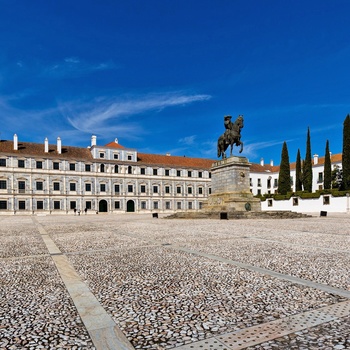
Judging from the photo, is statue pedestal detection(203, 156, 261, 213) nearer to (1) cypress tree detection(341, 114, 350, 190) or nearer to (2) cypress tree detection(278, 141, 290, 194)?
(1) cypress tree detection(341, 114, 350, 190)

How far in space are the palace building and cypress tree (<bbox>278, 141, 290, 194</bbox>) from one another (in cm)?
1165

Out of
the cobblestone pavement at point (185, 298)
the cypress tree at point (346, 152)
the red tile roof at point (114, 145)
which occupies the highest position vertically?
the red tile roof at point (114, 145)

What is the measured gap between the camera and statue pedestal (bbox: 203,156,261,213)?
2498 cm

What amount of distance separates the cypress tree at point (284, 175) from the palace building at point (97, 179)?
38.2ft

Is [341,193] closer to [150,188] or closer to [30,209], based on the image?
[150,188]

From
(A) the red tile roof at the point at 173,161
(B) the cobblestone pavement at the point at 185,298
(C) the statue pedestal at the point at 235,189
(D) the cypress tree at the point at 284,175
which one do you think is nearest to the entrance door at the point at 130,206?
(A) the red tile roof at the point at 173,161

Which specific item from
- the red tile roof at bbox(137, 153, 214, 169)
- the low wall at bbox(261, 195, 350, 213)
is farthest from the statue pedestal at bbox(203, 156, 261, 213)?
the red tile roof at bbox(137, 153, 214, 169)

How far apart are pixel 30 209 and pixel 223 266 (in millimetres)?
48275

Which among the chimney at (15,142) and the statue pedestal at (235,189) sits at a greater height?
the chimney at (15,142)

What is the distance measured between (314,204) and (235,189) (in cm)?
2032

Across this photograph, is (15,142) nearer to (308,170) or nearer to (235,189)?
(235,189)

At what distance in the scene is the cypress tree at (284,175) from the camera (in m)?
50.6

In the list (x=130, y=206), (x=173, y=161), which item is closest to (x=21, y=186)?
(x=130, y=206)

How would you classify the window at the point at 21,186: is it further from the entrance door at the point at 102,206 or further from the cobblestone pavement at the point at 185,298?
the cobblestone pavement at the point at 185,298
